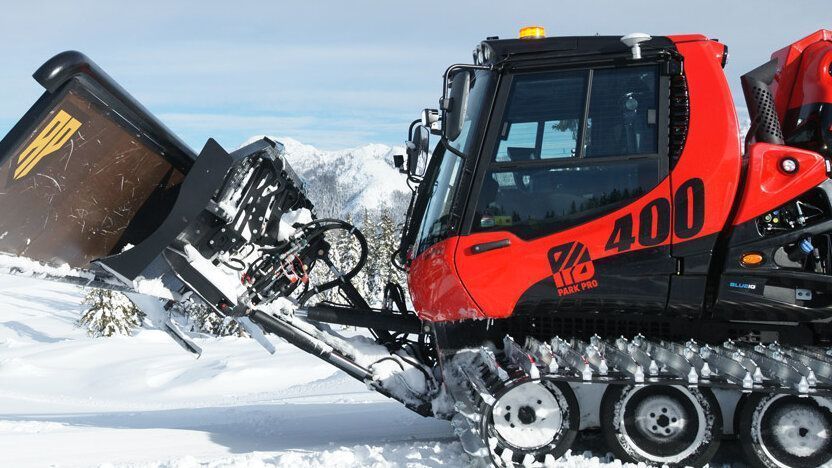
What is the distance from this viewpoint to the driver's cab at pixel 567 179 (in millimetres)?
5172

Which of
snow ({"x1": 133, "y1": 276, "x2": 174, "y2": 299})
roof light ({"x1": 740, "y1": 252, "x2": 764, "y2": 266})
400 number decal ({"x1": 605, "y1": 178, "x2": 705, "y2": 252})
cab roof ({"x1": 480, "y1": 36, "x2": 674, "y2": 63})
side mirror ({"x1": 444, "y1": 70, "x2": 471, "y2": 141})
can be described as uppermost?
cab roof ({"x1": 480, "y1": 36, "x2": 674, "y2": 63})

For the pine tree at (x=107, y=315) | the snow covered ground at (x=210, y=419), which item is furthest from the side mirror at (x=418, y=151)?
the pine tree at (x=107, y=315)

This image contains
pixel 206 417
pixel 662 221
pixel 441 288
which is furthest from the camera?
pixel 206 417

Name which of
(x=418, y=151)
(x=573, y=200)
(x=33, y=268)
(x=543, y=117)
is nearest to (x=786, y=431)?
(x=573, y=200)

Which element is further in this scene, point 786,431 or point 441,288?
point 441,288

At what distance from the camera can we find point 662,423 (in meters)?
5.18

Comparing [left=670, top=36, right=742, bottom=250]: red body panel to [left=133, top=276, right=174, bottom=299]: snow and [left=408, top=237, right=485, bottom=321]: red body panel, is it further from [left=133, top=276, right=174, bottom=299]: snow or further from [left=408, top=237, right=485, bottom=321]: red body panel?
[left=133, top=276, right=174, bottom=299]: snow

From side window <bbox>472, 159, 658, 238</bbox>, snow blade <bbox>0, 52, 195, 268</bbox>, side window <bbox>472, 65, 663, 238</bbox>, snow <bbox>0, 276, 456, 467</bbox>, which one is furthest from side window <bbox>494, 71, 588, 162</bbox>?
snow blade <bbox>0, 52, 195, 268</bbox>

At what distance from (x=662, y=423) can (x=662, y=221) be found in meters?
1.30

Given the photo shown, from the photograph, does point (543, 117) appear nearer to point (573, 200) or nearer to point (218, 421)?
point (573, 200)

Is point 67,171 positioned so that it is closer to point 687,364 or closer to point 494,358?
point 494,358

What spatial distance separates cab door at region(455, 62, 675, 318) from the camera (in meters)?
5.17

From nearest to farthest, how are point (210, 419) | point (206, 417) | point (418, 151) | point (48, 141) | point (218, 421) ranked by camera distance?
point (48, 141) → point (418, 151) → point (218, 421) → point (210, 419) → point (206, 417)

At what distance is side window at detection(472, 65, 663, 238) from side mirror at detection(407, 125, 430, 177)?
99cm
